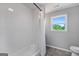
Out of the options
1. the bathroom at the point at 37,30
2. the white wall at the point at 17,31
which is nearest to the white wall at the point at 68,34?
the bathroom at the point at 37,30

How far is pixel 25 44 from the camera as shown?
3.63 feet

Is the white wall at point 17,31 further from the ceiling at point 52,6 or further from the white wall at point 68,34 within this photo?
the white wall at point 68,34

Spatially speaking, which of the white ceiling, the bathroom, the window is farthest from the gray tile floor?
the white ceiling

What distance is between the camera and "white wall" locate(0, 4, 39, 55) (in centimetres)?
98

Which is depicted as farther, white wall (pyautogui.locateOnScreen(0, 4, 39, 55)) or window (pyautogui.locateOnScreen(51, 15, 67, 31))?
window (pyautogui.locateOnScreen(51, 15, 67, 31))

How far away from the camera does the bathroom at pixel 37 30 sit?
1002 mm

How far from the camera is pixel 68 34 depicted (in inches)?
43.6

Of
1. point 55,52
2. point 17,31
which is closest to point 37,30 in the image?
point 17,31

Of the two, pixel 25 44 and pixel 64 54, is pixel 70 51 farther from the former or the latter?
pixel 25 44

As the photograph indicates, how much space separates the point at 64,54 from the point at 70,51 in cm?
10

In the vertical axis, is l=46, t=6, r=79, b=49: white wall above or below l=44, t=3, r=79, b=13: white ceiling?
below

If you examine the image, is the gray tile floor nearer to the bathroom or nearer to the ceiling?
the bathroom

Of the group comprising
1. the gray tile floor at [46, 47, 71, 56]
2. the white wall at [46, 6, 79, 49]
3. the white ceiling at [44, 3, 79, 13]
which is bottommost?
the gray tile floor at [46, 47, 71, 56]

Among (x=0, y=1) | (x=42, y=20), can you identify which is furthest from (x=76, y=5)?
(x=0, y=1)
